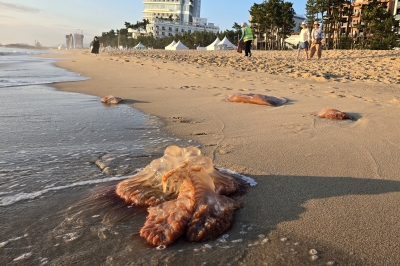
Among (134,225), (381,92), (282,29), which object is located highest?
(282,29)

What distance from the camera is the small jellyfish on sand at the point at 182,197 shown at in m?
1.47

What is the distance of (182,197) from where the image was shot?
160 centimetres

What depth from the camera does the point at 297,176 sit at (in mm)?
2176

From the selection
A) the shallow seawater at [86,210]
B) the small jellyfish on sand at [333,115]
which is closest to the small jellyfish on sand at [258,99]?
the small jellyfish on sand at [333,115]

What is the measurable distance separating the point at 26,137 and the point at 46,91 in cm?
357

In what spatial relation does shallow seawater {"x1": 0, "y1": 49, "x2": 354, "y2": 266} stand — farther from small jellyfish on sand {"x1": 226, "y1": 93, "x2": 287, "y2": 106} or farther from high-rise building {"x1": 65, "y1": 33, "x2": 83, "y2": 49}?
high-rise building {"x1": 65, "y1": 33, "x2": 83, "y2": 49}

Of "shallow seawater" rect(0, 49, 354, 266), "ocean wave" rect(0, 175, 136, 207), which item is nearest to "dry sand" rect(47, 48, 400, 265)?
"shallow seawater" rect(0, 49, 354, 266)

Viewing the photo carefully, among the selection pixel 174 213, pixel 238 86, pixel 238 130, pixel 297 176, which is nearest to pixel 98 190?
pixel 174 213

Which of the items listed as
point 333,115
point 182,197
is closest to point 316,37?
point 333,115

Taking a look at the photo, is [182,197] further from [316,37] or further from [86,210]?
[316,37]

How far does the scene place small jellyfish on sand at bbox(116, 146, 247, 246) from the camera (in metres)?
1.47

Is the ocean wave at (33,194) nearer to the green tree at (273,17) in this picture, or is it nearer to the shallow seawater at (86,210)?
the shallow seawater at (86,210)

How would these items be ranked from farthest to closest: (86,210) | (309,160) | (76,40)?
(76,40) → (309,160) → (86,210)

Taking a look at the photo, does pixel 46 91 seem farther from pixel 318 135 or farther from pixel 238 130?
pixel 318 135
